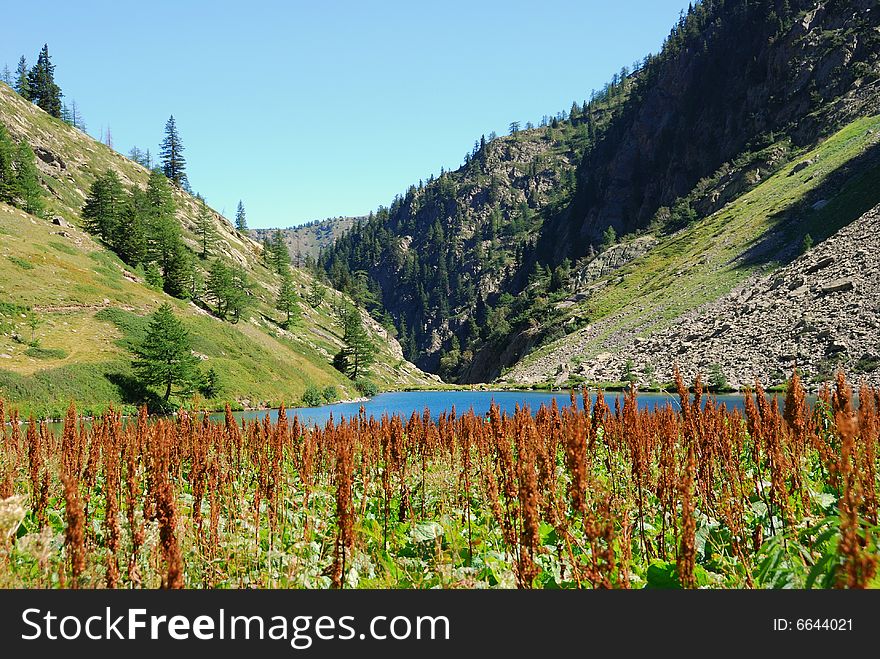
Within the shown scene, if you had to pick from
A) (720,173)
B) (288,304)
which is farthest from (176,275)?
(720,173)

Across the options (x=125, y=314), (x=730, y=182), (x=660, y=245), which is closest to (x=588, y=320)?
(x=660, y=245)

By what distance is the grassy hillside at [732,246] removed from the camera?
3125 inches

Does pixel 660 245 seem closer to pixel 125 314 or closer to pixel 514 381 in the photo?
pixel 514 381

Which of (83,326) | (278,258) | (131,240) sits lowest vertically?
(83,326)

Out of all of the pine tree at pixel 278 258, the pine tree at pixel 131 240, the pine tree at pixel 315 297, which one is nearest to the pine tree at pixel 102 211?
the pine tree at pixel 131 240

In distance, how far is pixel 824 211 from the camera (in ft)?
261

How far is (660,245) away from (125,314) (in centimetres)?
10940

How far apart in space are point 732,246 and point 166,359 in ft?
282

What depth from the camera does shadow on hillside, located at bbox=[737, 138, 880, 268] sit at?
73625 millimetres

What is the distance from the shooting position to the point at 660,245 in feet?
418

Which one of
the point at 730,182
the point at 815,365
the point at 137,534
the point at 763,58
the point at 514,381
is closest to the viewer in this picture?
the point at 137,534

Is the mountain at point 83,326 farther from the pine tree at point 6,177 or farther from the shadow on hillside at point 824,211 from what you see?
the shadow on hillside at point 824,211

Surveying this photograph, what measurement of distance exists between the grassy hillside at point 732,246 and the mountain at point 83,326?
43268 millimetres

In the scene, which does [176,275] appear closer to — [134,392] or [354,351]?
[134,392]
